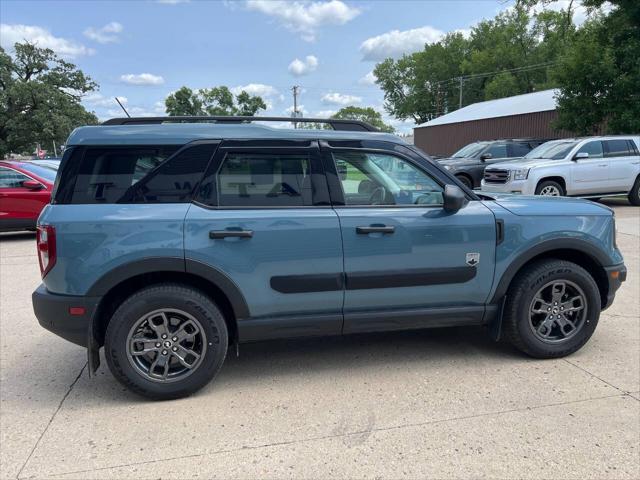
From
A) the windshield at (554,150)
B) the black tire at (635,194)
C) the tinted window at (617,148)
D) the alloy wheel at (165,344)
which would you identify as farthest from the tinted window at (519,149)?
the alloy wheel at (165,344)

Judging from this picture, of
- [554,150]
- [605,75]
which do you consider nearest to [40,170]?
[554,150]

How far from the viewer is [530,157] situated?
12.9 meters

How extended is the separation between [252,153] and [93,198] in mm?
1071

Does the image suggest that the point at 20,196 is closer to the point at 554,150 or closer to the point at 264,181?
the point at 264,181

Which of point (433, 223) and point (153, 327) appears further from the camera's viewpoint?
point (433, 223)

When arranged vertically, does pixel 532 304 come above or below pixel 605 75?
below

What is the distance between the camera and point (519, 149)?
51.4 feet

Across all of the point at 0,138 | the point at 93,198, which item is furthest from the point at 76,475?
the point at 0,138

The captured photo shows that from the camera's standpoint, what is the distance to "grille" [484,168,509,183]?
39.0ft

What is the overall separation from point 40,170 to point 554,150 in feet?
39.1

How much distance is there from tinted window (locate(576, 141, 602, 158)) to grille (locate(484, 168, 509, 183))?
209 centimetres

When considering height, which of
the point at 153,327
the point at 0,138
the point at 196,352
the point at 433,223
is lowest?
the point at 196,352

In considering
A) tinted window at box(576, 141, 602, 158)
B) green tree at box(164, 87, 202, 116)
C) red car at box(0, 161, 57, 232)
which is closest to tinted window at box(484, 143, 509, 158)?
tinted window at box(576, 141, 602, 158)

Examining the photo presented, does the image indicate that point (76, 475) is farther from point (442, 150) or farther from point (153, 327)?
point (442, 150)
